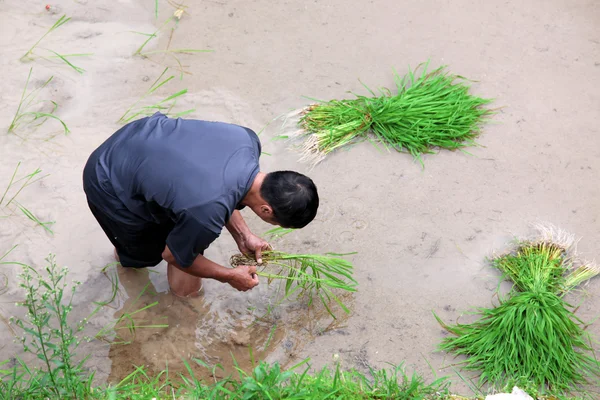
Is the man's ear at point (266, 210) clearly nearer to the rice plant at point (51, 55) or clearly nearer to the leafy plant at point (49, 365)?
the leafy plant at point (49, 365)

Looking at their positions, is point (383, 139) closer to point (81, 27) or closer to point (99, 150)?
point (99, 150)

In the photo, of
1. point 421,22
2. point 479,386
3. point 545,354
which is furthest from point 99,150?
point 421,22

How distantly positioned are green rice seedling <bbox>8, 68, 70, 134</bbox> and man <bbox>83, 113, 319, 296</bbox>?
1420 millimetres

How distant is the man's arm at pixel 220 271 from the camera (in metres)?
3.28

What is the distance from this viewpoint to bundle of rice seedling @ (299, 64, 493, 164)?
4508mm

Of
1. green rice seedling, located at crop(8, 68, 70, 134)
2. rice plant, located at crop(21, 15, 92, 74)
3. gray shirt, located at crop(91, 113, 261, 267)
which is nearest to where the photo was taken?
gray shirt, located at crop(91, 113, 261, 267)

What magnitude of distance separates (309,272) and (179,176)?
1299mm

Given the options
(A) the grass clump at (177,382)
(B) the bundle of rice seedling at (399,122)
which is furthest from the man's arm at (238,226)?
(B) the bundle of rice seedling at (399,122)

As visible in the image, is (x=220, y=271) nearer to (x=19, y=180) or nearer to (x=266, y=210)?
(x=266, y=210)

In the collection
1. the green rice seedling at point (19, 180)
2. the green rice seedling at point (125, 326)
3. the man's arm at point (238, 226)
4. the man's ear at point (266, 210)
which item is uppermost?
the man's ear at point (266, 210)

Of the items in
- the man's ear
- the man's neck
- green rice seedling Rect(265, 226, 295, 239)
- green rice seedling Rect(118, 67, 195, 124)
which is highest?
the man's neck

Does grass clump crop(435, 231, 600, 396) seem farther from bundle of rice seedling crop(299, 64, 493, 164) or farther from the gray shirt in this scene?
the gray shirt

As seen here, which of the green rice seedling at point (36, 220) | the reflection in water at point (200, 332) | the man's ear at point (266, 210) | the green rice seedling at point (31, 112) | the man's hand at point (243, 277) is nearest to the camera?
the man's ear at point (266, 210)

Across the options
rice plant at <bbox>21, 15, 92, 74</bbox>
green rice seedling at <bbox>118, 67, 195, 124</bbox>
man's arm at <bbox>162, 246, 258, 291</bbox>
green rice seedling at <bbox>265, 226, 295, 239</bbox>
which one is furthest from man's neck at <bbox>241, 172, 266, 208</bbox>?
rice plant at <bbox>21, 15, 92, 74</bbox>
